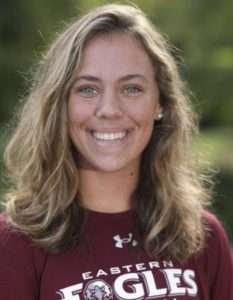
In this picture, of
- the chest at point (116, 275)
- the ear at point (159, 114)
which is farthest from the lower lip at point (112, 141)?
the chest at point (116, 275)

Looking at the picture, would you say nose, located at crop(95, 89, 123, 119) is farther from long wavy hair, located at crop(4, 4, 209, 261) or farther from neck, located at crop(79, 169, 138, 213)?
neck, located at crop(79, 169, 138, 213)

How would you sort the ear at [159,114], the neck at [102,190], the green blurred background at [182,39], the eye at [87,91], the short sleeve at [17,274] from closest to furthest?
the short sleeve at [17,274] → the eye at [87,91] → the neck at [102,190] → the ear at [159,114] → the green blurred background at [182,39]

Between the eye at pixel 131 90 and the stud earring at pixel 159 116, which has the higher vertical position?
the eye at pixel 131 90

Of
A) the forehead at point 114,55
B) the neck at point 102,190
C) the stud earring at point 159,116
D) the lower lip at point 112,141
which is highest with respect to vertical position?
the forehead at point 114,55

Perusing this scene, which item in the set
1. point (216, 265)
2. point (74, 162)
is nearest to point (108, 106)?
point (74, 162)

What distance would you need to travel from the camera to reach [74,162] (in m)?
3.27

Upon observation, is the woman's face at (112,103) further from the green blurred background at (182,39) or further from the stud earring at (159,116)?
the green blurred background at (182,39)

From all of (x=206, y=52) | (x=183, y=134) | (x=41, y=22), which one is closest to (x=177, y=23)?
(x=206, y=52)

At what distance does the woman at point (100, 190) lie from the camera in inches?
121

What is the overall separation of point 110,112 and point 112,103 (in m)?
0.04

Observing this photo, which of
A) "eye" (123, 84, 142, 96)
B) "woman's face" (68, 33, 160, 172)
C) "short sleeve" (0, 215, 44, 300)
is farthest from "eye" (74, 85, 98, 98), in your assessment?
"short sleeve" (0, 215, 44, 300)

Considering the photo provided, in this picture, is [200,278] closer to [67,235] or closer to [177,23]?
[67,235]

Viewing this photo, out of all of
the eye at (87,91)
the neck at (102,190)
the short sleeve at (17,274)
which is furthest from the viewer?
the neck at (102,190)

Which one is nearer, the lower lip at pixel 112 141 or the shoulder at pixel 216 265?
the lower lip at pixel 112 141
